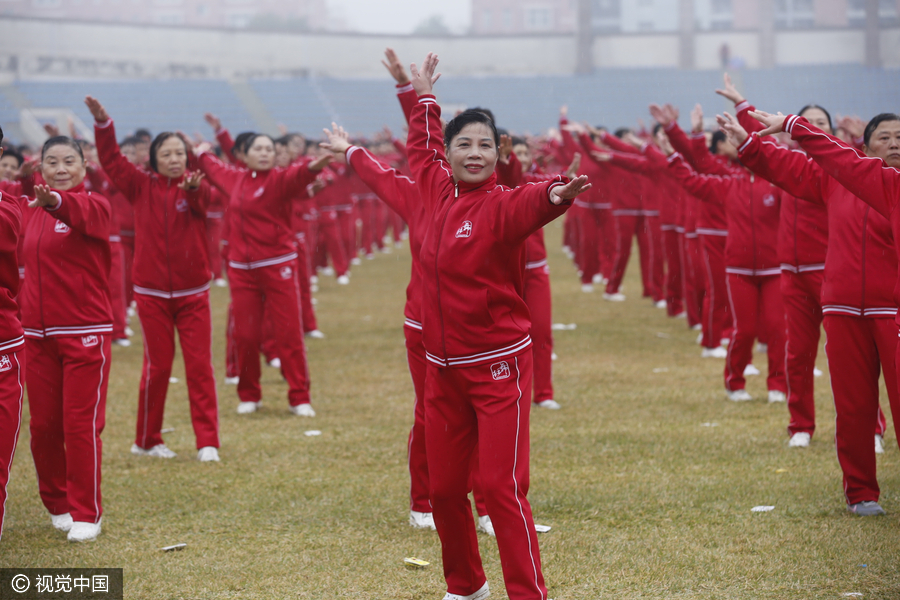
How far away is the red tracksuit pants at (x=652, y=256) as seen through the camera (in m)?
13.5

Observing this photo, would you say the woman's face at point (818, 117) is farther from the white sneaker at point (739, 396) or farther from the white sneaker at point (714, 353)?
the white sneaker at point (714, 353)

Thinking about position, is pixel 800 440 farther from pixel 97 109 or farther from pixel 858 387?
pixel 97 109

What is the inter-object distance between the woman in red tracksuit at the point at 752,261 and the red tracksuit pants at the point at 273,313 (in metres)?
3.44

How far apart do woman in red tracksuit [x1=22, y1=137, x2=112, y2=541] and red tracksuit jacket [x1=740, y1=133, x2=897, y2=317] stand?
3431mm

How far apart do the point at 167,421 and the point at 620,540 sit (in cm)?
442

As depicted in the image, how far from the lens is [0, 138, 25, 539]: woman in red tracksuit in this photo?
4.29 meters

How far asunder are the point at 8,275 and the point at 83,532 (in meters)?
1.58

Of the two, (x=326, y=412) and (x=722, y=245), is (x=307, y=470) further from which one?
(x=722, y=245)

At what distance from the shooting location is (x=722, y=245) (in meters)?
9.24

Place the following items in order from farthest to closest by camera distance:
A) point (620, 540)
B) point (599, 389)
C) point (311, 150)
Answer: point (311, 150)
point (599, 389)
point (620, 540)

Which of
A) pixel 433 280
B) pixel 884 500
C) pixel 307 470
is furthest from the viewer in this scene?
pixel 307 470

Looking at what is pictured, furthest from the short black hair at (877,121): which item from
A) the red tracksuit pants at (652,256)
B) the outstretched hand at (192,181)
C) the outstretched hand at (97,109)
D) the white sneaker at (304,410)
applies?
the red tracksuit pants at (652,256)

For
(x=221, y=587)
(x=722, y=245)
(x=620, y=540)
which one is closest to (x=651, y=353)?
(x=722, y=245)

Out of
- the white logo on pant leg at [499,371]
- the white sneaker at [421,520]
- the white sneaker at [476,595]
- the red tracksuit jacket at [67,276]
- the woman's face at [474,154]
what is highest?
the woman's face at [474,154]
